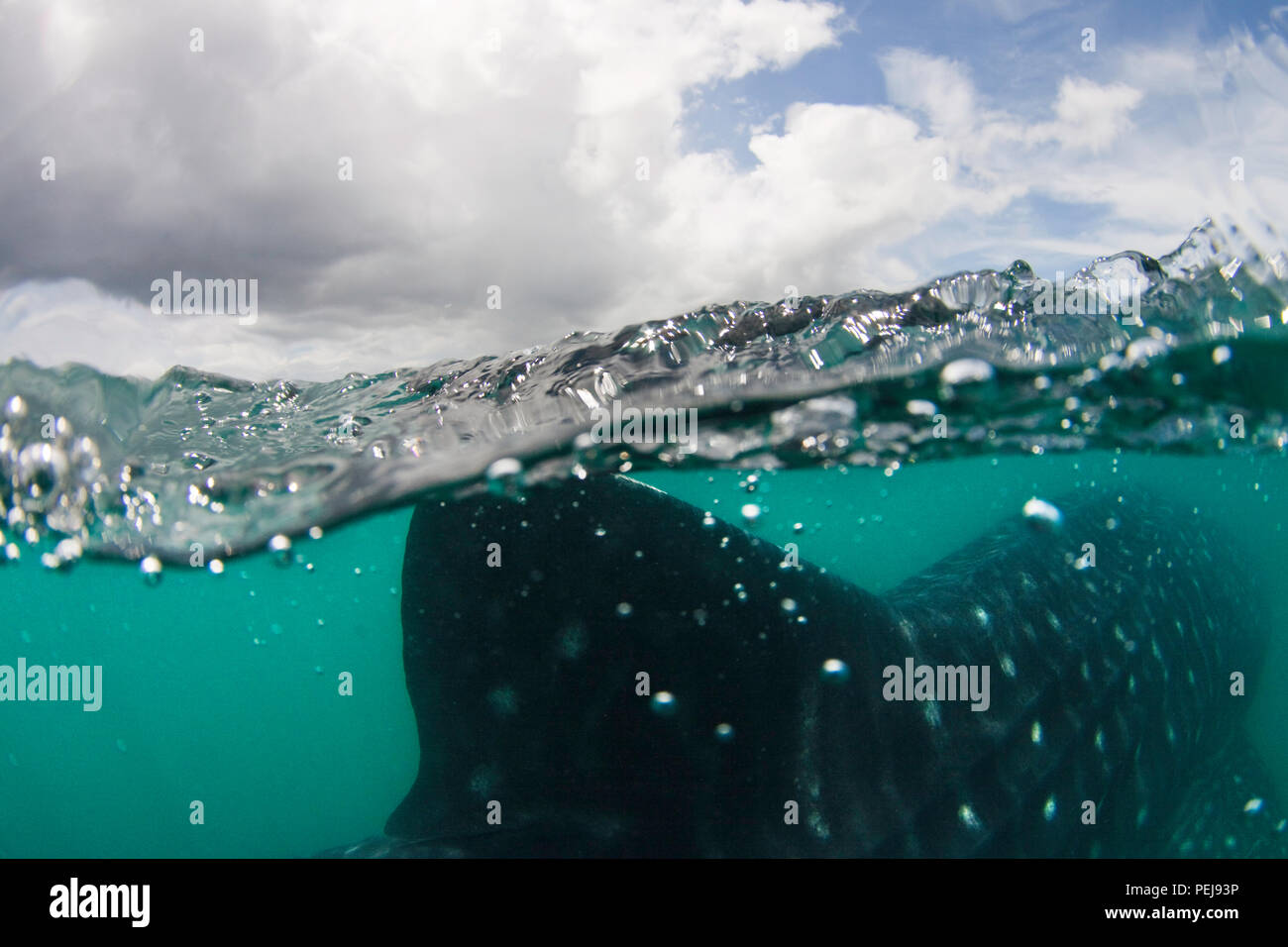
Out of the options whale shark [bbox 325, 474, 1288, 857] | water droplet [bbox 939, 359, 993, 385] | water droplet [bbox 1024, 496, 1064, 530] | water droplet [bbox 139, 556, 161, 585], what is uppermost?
water droplet [bbox 939, 359, 993, 385]

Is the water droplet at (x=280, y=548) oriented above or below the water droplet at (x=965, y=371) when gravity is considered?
below

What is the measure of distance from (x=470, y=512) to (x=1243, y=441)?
10114mm

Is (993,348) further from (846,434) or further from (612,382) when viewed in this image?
(612,382)

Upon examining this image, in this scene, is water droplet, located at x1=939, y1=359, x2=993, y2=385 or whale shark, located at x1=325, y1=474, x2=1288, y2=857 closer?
whale shark, located at x1=325, y1=474, x2=1288, y2=857

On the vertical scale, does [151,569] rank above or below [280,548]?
below

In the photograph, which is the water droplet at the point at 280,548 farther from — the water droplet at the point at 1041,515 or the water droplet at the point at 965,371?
the water droplet at the point at 1041,515

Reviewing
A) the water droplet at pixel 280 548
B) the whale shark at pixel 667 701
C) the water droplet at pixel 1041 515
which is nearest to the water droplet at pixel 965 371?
the water droplet at pixel 1041 515

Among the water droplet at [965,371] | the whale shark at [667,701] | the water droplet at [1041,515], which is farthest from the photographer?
the water droplet at [1041,515]

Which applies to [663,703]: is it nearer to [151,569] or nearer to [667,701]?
[667,701]

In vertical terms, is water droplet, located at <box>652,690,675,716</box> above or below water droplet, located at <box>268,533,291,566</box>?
below

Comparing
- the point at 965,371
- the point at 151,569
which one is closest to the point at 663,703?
the point at 965,371

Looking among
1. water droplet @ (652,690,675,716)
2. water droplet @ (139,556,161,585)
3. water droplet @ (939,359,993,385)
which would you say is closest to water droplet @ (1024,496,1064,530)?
water droplet @ (939,359,993,385)

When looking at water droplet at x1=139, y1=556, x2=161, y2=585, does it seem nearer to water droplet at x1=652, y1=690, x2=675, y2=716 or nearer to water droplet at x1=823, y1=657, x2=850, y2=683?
water droplet at x1=652, y1=690, x2=675, y2=716
